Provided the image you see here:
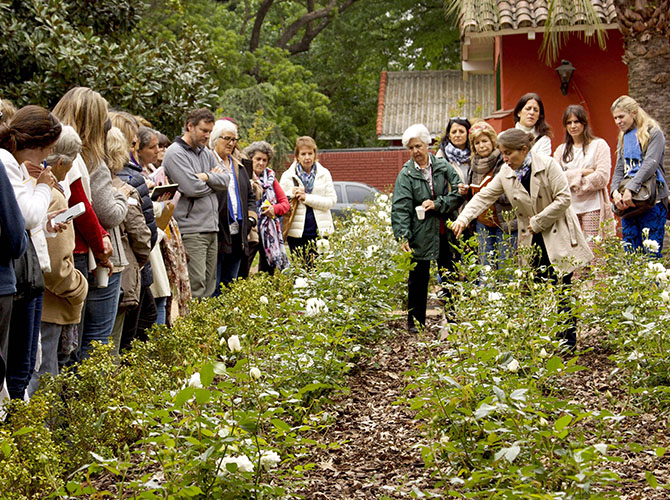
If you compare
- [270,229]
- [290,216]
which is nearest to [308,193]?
[290,216]

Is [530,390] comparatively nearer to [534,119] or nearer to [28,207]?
[28,207]

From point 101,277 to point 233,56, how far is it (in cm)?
2465

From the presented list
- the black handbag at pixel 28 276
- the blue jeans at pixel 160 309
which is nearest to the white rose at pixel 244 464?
the black handbag at pixel 28 276

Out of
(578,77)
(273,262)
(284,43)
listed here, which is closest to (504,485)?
(273,262)

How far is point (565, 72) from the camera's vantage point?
14.0m

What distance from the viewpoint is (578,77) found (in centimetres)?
1434

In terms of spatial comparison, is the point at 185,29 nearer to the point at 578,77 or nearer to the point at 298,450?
the point at 578,77

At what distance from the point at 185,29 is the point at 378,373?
10.1 metres

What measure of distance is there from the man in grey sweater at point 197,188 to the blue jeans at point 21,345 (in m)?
3.25

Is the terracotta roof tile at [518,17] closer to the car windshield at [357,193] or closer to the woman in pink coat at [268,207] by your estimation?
the woman in pink coat at [268,207]

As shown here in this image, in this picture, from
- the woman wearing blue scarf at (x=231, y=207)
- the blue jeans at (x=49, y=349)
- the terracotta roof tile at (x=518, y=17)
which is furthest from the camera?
the terracotta roof tile at (x=518, y=17)

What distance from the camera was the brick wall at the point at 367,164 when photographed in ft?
89.6

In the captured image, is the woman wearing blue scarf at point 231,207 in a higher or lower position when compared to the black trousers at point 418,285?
higher

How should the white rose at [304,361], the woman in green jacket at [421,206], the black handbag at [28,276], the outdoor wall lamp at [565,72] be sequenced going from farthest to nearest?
the outdoor wall lamp at [565,72] < the woman in green jacket at [421,206] < the white rose at [304,361] < the black handbag at [28,276]
